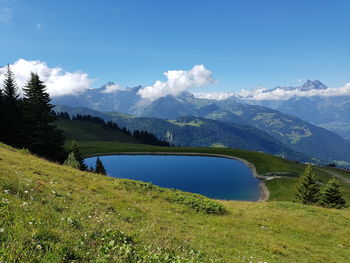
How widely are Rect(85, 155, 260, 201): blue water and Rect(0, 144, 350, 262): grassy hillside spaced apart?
3818 centimetres

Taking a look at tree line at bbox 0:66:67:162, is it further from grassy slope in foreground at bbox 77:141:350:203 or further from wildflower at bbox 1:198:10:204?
grassy slope in foreground at bbox 77:141:350:203

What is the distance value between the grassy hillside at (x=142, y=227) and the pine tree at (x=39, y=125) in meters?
25.7

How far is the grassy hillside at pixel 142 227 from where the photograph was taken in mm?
6023

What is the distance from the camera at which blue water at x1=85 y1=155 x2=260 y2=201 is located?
63.1m

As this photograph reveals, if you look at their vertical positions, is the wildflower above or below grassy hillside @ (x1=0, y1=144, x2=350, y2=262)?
above

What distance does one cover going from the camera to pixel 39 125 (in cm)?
4088

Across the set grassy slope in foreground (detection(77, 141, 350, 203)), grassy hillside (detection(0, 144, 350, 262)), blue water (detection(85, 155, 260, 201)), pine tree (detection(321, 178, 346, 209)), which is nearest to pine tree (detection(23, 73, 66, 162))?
blue water (detection(85, 155, 260, 201))

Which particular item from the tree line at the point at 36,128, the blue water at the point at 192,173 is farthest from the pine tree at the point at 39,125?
the blue water at the point at 192,173

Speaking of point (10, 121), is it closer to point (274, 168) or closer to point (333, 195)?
point (333, 195)

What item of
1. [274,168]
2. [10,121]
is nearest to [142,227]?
[10,121]

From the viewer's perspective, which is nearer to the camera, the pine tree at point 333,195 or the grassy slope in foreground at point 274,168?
the pine tree at point 333,195

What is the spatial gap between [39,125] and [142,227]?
38672 mm

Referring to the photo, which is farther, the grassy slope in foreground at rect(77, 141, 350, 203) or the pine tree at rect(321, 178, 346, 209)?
the grassy slope in foreground at rect(77, 141, 350, 203)

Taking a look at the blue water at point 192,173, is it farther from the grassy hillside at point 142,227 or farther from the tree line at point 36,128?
the grassy hillside at point 142,227
